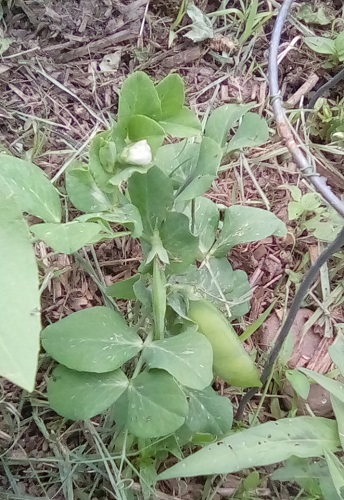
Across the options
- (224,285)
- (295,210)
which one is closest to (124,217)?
(224,285)

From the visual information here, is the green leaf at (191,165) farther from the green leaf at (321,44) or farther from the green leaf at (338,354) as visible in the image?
the green leaf at (321,44)

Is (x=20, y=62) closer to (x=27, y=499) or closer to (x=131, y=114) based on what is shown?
(x=131, y=114)

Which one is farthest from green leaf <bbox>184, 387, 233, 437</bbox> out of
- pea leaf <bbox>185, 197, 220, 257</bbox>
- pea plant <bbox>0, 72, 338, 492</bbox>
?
pea leaf <bbox>185, 197, 220, 257</bbox>

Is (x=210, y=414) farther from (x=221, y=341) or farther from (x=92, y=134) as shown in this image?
(x=92, y=134)

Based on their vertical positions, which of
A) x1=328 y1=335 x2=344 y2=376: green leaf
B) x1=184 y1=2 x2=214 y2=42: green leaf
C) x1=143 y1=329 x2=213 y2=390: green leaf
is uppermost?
x1=184 y1=2 x2=214 y2=42: green leaf

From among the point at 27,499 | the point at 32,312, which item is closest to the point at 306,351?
the point at 27,499

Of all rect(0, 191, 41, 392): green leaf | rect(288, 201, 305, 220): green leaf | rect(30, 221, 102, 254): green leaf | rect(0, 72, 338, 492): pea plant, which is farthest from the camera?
rect(288, 201, 305, 220): green leaf

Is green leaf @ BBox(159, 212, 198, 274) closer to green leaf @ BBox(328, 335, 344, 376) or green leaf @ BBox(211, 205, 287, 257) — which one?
green leaf @ BBox(211, 205, 287, 257)
